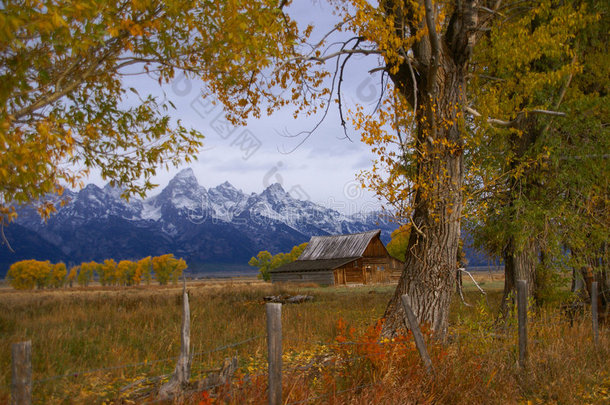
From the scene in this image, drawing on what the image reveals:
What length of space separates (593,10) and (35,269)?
400ft

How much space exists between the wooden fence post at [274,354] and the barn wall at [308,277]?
134ft

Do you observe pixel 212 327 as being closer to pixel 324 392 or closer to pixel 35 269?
pixel 324 392

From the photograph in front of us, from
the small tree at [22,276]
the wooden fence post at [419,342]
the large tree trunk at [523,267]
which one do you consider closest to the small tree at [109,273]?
the small tree at [22,276]

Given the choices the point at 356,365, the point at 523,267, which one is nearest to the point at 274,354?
the point at 356,365

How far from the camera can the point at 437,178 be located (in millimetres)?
7930

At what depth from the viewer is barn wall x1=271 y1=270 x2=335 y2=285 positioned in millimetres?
45062

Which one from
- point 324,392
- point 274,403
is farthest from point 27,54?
point 324,392

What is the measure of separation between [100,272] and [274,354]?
13675 centimetres

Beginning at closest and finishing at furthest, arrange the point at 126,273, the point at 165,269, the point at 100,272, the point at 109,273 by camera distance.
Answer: the point at 165,269 < the point at 109,273 < the point at 126,273 < the point at 100,272

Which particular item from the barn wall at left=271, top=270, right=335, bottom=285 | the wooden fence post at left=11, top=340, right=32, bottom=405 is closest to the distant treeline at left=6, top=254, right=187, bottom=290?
the barn wall at left=271, top=270, right=335, bottom=285

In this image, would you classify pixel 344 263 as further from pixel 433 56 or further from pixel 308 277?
pixel 433 56

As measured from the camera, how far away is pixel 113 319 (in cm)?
1265

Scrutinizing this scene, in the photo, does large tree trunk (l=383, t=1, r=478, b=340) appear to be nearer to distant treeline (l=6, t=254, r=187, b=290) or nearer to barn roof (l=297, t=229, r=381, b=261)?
barn roof (l=297, t=229, r=381, b=261)

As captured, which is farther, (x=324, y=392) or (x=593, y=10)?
(x=593, y=10)
